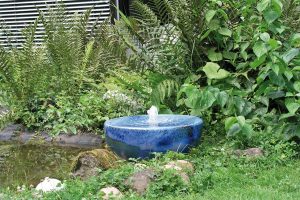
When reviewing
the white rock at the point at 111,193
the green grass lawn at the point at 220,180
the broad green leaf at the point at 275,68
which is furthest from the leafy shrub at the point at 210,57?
the white rock at the point at 111,193

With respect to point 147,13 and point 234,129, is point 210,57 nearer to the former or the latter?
point 147,13

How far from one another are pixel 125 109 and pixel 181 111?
725mm

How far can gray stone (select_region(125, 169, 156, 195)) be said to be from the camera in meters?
4.02

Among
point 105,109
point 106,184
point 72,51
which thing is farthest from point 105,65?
point 106,184

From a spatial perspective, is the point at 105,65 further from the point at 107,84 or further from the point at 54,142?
the point at 54,142

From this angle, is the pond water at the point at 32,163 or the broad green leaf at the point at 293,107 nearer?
the broad green leaf at the point at 293,107

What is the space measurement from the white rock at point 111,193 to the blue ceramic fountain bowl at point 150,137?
978 mm

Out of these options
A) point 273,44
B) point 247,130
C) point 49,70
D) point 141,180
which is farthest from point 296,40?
point 49,70

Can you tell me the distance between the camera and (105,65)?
298 inches

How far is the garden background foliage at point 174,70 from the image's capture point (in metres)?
5.01

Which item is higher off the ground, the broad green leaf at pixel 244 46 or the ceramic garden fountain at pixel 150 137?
the broad green leaf at pixel 244 46

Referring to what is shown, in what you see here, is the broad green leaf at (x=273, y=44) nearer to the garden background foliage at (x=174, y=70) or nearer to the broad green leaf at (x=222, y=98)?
the garden background foliage at (x=174, y=70)

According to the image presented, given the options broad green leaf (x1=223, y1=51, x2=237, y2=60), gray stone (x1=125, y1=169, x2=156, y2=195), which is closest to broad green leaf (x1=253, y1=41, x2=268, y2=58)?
broad green leaf (x1=223, y1=51, x2=237, y2=60)

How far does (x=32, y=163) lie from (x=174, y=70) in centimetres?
182
